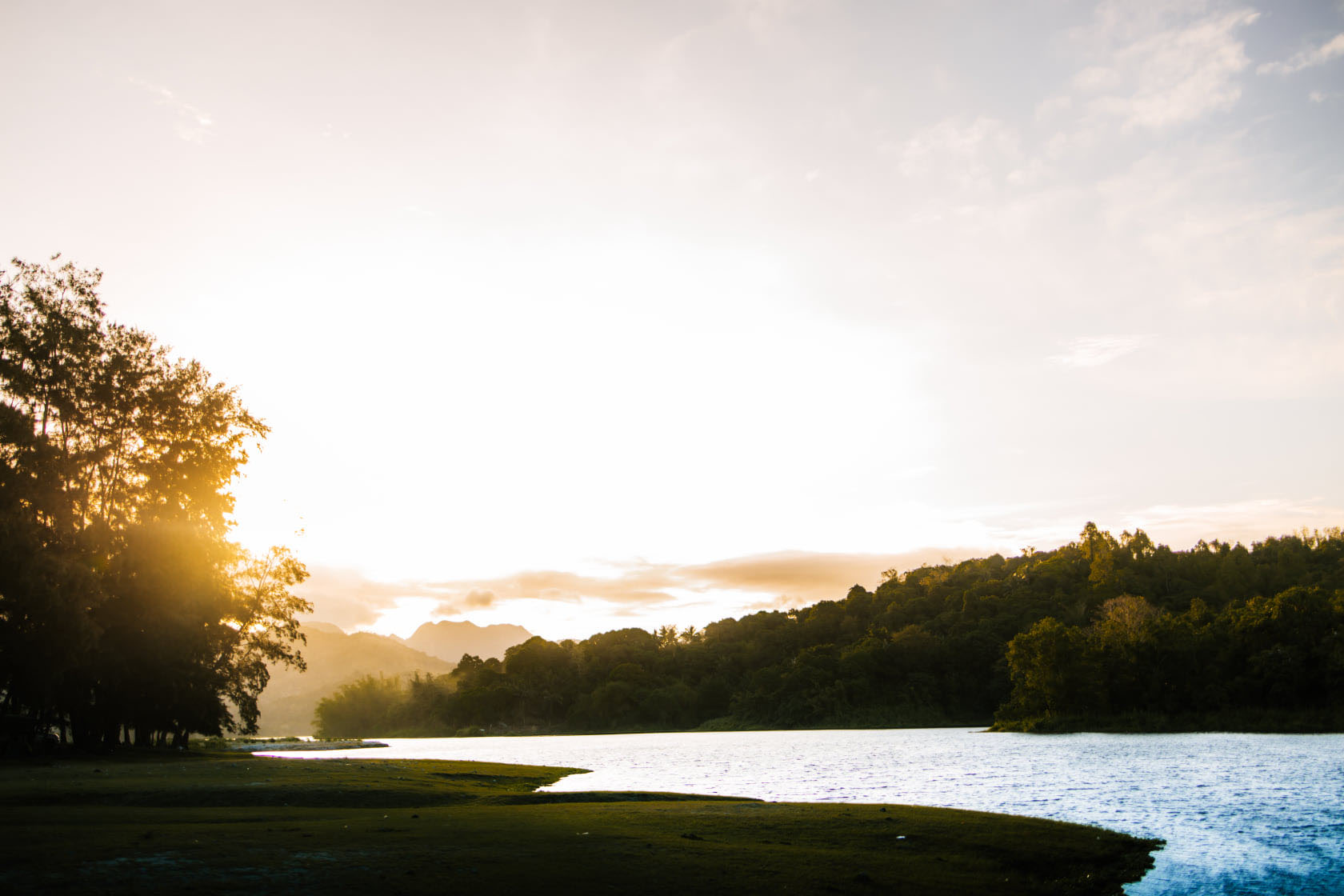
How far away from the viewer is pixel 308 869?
1562 centimetres

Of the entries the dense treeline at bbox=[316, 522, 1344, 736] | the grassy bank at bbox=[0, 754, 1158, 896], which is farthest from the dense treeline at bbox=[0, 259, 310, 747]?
the dense treeline at bbox=[316, 522, 1344, 736]

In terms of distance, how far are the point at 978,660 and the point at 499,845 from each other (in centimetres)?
14464

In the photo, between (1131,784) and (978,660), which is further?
(978,660)

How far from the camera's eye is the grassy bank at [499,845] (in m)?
15.1

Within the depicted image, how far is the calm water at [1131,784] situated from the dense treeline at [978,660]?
1667cm

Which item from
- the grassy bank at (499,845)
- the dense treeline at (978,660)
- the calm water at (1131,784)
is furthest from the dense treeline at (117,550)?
the dense treeline at (978,660)

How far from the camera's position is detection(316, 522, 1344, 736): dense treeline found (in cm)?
9288

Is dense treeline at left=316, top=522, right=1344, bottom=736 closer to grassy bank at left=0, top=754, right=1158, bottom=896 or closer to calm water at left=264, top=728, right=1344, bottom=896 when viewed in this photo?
calm water at left=264, top=728, right=1344, bottom=896

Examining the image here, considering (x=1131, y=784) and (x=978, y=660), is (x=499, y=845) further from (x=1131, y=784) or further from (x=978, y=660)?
(x=978, y=660)

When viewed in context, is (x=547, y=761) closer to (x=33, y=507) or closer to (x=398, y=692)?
(x=33, y=507)

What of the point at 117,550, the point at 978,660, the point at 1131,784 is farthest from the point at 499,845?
the point at 978,660

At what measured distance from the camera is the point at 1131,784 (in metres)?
38.0

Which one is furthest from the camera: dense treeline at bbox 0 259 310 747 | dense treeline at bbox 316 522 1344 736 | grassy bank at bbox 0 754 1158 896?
dense treeline at bbox 316 522 1344 736

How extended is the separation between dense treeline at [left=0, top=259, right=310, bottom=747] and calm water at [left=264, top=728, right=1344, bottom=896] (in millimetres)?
25769
